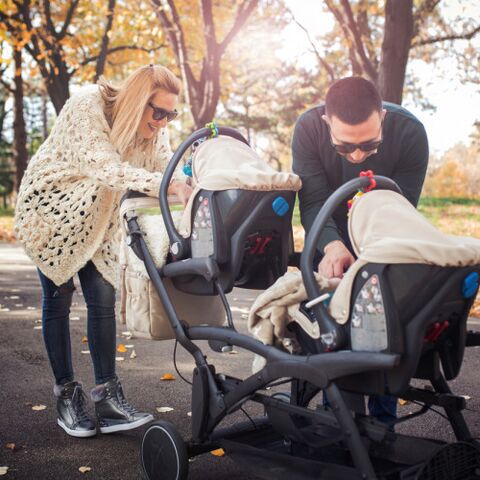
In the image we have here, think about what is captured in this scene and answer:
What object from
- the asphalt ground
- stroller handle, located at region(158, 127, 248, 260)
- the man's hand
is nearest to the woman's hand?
stroller handle, located at region(158, 127, 248, 260)

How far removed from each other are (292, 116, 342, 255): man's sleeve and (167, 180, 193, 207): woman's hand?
518 millimetres

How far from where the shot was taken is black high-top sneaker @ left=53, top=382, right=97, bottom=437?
166 inches

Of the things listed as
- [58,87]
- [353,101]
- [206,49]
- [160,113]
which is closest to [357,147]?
[353,101]

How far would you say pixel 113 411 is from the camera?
14.1 ft

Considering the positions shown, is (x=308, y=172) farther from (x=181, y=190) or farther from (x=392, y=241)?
(x=392, y=241)

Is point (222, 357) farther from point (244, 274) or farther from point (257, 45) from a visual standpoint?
point (257, 45)

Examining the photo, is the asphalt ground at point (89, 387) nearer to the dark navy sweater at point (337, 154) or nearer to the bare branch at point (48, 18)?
the dark navy sweater at point (337, 154)

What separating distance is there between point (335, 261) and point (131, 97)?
5.15ft

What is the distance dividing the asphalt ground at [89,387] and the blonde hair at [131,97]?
1.61m

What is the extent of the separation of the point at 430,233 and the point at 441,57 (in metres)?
20.0

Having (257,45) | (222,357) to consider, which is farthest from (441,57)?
(222,357)

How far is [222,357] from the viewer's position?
6.14 meters

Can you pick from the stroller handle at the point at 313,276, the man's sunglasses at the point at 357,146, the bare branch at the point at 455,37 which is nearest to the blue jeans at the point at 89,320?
the man's sunglasses at the point at 357,146

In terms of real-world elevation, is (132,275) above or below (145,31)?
below
